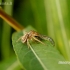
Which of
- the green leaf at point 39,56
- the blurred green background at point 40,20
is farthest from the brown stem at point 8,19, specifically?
the blurred green background at point 40,20

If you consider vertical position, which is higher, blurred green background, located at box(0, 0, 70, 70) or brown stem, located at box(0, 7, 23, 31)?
brown stem, located at box(0, 7, 23, 31)

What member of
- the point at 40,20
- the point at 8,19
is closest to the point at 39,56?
the point at 8,19

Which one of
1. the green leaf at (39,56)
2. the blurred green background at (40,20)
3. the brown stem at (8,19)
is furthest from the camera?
the blurred green background at (40,20)

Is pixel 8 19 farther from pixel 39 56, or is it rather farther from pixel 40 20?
pixel 40 20

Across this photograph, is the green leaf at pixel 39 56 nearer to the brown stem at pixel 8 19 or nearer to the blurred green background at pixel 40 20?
the brown stem at pixel 8 19

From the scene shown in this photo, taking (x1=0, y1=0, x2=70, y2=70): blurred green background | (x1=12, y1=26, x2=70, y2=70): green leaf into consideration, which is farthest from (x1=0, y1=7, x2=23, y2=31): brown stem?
(x1=0, y1=0, x2=70, y2=70): blurred green background

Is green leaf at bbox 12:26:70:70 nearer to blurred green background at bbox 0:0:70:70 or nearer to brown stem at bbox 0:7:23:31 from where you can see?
brown stem at bbox 0:7:23:31

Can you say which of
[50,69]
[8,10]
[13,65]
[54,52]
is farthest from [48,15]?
[50,69]
